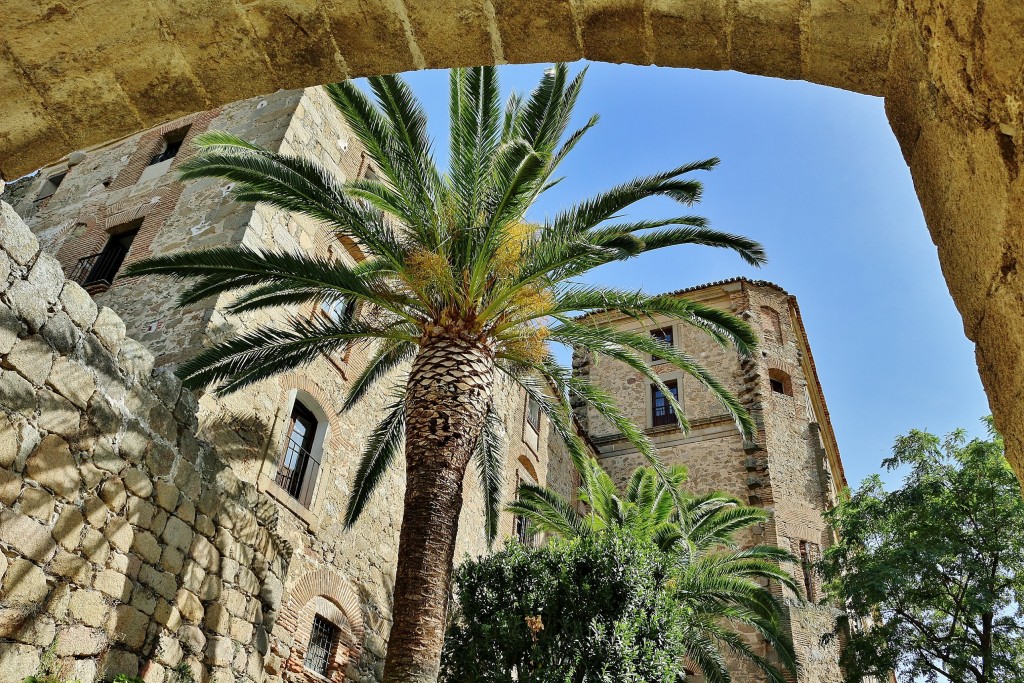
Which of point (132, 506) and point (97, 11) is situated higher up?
point (132, 506)

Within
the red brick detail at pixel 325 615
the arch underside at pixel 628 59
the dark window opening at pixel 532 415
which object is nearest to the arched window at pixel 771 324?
the dark window opening at pixel 532 415

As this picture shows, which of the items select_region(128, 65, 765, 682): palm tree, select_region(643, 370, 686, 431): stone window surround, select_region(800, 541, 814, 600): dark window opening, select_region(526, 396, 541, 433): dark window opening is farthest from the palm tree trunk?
select_region(643, 370, 686, 431): stone window surround

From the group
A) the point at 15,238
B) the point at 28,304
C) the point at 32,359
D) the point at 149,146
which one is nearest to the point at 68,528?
the point at 32,359

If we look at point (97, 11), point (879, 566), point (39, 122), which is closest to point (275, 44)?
point (97, 11)

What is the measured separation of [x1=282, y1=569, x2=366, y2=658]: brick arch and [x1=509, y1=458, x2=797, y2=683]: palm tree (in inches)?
160

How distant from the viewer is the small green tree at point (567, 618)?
10.2 meters

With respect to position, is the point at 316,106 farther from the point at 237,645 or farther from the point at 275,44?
the point at 275,44

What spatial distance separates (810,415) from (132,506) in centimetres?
2172

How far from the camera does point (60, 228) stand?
584 inches

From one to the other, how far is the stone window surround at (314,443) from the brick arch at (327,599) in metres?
0.70

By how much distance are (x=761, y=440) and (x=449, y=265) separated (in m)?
16.1

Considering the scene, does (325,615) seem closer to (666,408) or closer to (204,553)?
(204,553)

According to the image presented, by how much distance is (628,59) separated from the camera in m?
2.25

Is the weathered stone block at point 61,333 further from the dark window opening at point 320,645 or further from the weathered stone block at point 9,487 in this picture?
the dark window opening at point 320,645
